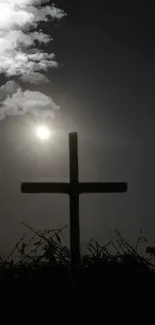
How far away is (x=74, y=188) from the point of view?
763 centimetres

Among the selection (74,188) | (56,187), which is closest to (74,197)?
(74,188)

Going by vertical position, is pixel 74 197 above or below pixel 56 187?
below

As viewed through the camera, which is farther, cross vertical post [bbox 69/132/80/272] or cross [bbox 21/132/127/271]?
cross [bbox 21/132/127/271]

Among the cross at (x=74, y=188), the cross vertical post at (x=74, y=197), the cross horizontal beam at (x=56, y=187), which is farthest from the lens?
the cross horizontal beam at (x=56, y=187)

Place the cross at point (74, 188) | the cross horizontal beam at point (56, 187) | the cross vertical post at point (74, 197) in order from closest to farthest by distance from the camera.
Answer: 1. the cross vertical post at point (74, 197)
2. the cross at point (74, 188)
3. the cross horizontal beam at point (56, 187)

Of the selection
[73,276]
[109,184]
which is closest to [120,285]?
[73,276]

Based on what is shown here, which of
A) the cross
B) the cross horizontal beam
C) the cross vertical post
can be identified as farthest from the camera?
the cross horizontal beam

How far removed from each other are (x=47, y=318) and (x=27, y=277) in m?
1.05

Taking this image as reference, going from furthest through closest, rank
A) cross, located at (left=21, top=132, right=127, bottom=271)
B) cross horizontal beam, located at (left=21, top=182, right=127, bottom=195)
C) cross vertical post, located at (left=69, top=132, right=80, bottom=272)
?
cross horizontal beam, located at (left=21, top=182, right=127, bottom=195), cross, located at (left=21, top=132, right=127, bottom=271), cross vertical post, located at (left=69, top=132, right=80, bottom=272)

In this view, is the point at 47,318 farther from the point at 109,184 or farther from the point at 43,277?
the point at 109,184

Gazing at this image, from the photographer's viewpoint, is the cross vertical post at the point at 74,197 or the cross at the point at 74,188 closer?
the cross vertical post at the point at 74,197

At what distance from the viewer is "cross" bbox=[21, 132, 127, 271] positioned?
746 cm

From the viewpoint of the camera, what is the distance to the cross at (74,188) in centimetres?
746

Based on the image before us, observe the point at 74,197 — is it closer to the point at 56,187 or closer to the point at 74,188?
the point at 74,188
